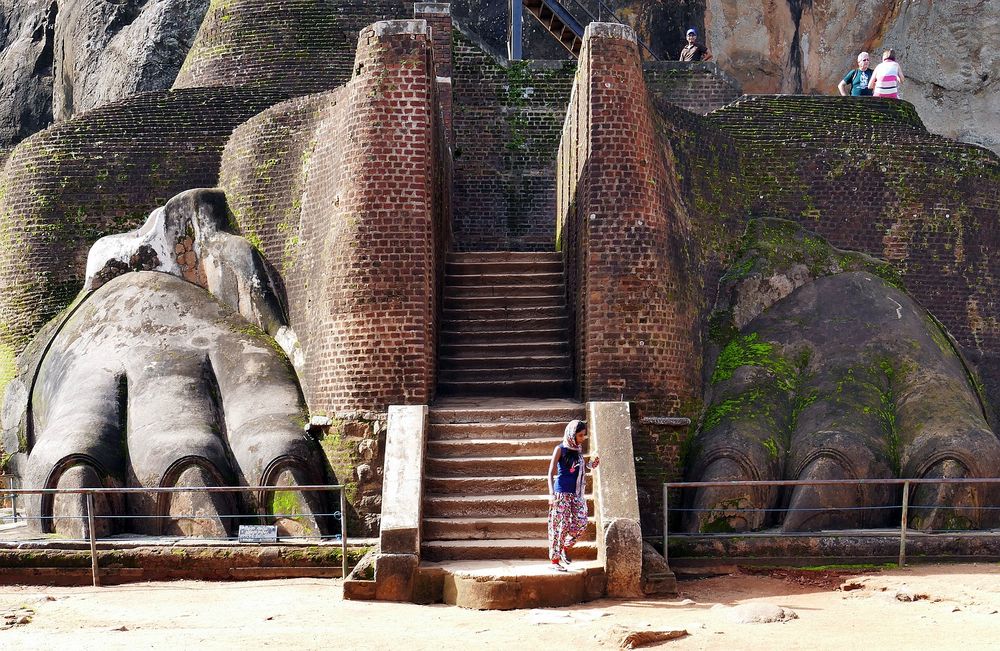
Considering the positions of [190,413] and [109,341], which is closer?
[190,413]

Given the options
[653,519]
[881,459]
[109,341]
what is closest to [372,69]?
[109,341]

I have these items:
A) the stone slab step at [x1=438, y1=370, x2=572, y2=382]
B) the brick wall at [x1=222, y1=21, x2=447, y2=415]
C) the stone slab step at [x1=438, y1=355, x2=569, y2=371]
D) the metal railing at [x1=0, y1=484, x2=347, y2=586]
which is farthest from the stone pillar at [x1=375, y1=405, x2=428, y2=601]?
the stone slab step at [x1=438, y1=355, x2=569, y2=371]

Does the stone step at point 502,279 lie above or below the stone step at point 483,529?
above

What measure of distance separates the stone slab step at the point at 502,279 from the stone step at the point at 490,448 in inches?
135

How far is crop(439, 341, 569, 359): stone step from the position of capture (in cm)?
1408

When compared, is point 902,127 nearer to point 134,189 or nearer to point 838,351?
point 838,351

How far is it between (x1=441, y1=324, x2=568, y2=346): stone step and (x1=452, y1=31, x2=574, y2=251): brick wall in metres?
4.43

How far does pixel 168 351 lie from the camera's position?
46.6 ft

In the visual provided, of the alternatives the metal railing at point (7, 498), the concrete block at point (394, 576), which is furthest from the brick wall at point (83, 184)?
the concrete block at point (394, 576)

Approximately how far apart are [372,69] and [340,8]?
25.8 ft

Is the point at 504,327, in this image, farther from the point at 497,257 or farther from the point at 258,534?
the point at 258,534

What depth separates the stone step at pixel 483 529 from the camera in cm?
1096

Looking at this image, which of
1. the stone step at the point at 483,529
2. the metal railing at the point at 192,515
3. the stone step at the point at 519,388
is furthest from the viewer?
the stone step at the point at 519,388

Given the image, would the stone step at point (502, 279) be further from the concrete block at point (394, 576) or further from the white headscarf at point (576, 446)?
the concrete block at point (394, 576)
